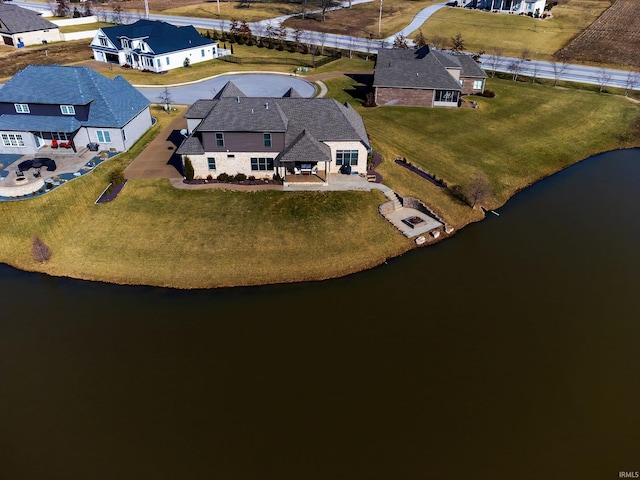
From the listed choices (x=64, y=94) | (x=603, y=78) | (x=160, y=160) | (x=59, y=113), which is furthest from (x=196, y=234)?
(x=603, y=78)

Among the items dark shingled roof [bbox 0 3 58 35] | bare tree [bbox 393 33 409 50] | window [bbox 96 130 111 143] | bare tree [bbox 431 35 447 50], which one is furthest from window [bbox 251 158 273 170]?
dark shingled roof [bbox 0 3 58 35]

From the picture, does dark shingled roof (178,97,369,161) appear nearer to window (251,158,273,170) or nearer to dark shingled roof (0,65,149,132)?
window (251,158,273,170)

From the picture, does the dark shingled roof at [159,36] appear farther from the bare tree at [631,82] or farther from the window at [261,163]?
the bare tree at [631,82]

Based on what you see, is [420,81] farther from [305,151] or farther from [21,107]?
[21,107]

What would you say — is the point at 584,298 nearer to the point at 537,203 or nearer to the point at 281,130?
the point at 537,203

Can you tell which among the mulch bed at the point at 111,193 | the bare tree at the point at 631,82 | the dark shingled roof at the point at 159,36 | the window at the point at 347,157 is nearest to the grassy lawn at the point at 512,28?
the bare tree at the point at 631,82

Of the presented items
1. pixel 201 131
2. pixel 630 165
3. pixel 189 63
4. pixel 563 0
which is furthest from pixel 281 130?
pixel 563 0

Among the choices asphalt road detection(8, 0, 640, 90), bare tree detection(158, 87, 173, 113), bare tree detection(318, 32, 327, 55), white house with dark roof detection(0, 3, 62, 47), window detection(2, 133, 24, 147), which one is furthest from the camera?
white house with dark roof detection(0, 3, 62, 47)
